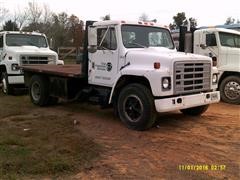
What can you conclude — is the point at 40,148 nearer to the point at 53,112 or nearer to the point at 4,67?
the point at 53,112

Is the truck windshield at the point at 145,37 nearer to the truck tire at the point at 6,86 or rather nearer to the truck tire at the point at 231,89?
the truck tire at the point at 231,89

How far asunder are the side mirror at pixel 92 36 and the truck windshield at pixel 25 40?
575 centimetres

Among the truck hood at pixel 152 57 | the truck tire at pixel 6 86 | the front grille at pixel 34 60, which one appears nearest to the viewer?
the truck hood at pixel 152 57

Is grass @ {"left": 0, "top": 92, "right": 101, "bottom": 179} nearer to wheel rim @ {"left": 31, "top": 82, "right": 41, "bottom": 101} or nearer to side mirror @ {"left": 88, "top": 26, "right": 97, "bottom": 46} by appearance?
wheel rim @ {"left": 31, "top": 82, "right": 41, "bottom": 101}

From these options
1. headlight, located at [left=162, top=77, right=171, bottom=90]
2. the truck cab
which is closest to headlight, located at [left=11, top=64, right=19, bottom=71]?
the truck cab

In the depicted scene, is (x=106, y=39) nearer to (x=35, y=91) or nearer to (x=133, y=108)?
(x=133, y=108)

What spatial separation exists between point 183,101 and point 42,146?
2.82 m

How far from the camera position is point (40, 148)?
6258 millimetres

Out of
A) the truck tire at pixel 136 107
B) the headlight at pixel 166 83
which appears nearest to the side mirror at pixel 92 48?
the truck tire at pixel 136 107

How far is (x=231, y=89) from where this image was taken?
36.7 feet

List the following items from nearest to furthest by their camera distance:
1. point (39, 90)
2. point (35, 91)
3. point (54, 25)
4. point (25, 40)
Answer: point (39, 90) → point (35, 91) → point (25, 40) → point (54, 25)

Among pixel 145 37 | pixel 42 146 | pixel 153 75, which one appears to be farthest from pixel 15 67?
pixel 153 75

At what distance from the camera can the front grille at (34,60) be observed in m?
12.7

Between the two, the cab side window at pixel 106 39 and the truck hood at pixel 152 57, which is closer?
the truck hood at pixel 152 57
